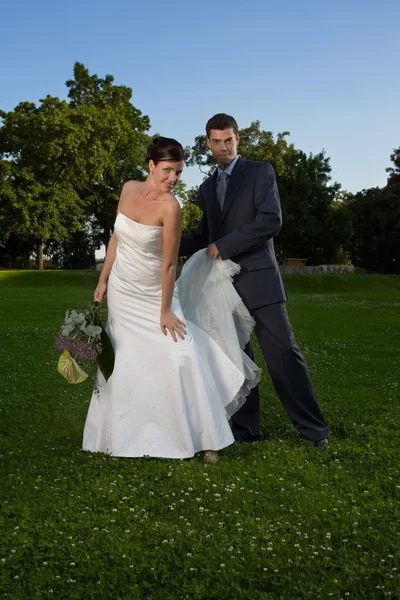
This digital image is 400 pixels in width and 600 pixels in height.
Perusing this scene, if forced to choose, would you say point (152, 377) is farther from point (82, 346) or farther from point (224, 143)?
point (224, 143)

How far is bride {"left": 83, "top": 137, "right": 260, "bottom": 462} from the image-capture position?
251 inches

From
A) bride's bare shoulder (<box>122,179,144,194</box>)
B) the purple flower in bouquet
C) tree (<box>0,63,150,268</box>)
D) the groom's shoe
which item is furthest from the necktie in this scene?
tree (<box>0,63,150,268</box>)

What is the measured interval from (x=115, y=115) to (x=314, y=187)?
2035 centimetres

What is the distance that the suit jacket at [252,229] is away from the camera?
22.7ft

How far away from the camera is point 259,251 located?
7176mm

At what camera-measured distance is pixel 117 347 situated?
22.3 feet

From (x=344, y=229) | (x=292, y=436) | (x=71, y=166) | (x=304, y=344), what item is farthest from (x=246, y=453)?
(x=344, y=229)

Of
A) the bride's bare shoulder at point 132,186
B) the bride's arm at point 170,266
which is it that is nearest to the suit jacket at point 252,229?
the bride's arm at point 170,266

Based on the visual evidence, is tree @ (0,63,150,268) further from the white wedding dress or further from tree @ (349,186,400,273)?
the white wedding dress

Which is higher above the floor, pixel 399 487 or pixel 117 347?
pixel 117 347

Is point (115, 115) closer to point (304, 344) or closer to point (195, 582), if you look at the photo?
point (304, 344)

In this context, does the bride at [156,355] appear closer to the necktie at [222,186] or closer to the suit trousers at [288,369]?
the suit trousers at [288,369]

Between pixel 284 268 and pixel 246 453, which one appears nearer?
pixel 246 453

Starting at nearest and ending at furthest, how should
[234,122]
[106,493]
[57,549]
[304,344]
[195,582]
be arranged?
1. [195,582]
2. [57,549]
3. [106,493]
4. [234,122]
5. [304,344]
